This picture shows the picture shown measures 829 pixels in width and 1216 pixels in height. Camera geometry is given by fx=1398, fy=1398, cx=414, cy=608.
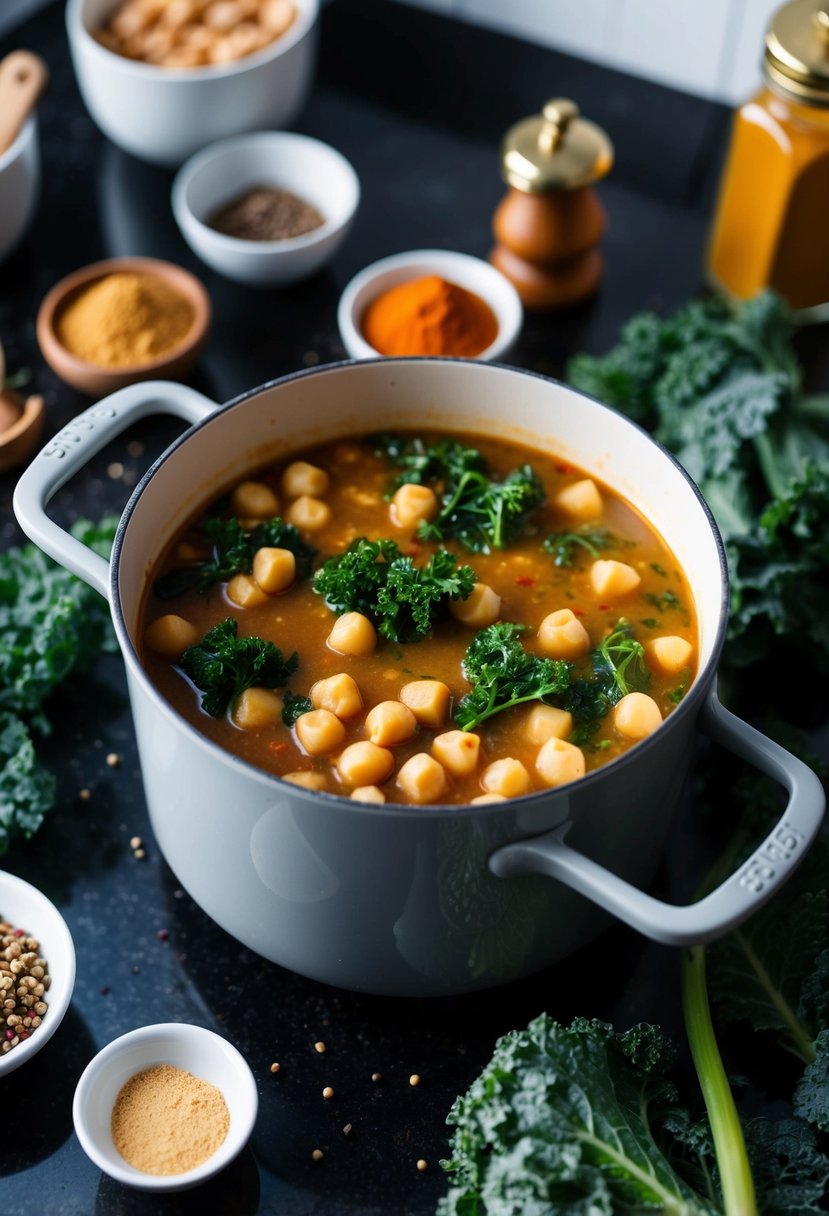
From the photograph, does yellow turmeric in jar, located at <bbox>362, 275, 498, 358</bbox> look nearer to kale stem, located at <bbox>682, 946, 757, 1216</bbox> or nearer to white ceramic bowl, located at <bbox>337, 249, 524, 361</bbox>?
white ceramic bowl, located at <bbox>337, 249, 524, 361</bbox>

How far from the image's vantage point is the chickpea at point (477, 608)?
6.82ft

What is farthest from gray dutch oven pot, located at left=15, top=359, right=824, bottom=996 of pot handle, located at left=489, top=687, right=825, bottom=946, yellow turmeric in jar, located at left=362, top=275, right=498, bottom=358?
yellow turmeric in jar, located at left=362, top=275, right=498, bottom=358

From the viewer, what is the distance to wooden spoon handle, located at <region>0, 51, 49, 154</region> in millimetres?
2895

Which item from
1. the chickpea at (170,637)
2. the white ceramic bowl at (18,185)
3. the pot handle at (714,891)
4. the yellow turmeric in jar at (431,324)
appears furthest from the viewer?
the white ceramic bowl at (18,185)

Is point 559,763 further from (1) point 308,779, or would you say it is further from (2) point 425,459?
(2) point 425,459

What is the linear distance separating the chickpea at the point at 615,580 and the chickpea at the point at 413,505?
0.30 m

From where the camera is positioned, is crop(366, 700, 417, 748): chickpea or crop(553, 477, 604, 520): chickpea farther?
crop(553, 477, 604, 520): chickpea

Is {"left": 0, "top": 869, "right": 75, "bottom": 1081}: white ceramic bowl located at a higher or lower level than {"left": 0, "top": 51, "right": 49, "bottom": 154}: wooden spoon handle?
lower

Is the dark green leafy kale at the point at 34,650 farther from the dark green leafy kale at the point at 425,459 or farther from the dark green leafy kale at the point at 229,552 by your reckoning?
the dark green leafy kale at the point at 425,459

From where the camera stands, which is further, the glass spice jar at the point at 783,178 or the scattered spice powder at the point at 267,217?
the scattered spice powder at the point at 267,217

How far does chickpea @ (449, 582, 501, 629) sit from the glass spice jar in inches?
47.1

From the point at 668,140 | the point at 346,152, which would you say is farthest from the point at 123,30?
the point at 668,140

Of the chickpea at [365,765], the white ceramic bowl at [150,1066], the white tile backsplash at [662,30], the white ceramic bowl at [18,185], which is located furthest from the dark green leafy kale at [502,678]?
the white tile backsplash at [662,30]

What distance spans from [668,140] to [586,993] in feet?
7.21
